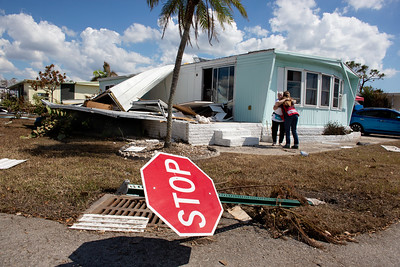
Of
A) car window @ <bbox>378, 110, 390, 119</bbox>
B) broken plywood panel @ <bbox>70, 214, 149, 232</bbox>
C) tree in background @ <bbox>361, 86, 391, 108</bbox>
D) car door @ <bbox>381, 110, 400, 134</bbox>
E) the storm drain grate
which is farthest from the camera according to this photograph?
tree in background @ <bbox>361, 86, 391, 108</bbox>

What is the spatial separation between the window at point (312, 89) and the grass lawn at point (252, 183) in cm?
526

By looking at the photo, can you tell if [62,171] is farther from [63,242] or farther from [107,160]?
[63,242]

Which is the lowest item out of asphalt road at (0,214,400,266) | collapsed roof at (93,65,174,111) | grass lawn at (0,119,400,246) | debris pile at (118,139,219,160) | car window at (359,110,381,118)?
asphalt road at (0,214,400,266)

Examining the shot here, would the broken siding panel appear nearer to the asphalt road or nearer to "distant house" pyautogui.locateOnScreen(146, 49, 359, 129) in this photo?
"distant house" pyautogui.locateOnScreen(146, 49, 359, 129)

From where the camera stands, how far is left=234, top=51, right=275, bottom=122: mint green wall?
10.7 metres

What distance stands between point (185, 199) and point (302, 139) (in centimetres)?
963

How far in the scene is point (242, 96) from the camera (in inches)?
456

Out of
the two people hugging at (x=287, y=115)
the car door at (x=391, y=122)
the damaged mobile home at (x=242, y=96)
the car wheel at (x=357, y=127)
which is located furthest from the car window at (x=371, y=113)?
the two people hugging at (x=287, y=115)

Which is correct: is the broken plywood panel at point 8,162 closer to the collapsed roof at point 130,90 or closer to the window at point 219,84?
the collapsed roof at point 130,90

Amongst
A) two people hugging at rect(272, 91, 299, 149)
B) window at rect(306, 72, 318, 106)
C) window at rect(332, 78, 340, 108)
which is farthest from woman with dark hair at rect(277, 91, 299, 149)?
window at rect(332, 78, 340, 108)

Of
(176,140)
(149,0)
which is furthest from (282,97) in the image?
(149,0)

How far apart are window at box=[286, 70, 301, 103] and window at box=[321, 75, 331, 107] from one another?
1.47 metres

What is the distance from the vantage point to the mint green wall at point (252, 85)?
10.7 meters

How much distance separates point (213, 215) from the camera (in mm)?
2643
